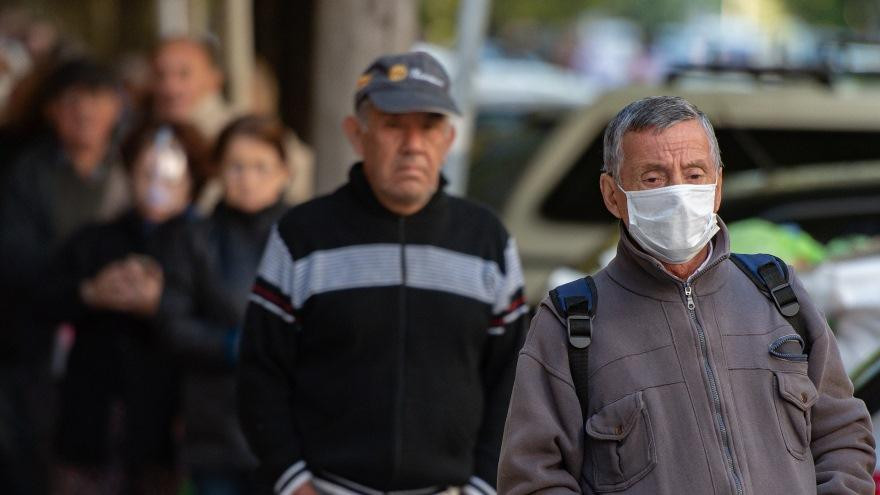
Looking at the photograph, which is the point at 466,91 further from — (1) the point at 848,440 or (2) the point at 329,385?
(1) the point at 848,440

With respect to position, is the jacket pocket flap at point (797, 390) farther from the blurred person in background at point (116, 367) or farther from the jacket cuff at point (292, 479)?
the blurred person in background at point (116, 367)

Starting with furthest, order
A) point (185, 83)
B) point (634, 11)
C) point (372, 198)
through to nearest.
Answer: point (634, 11) < point (185, 83) < point (372, 198)

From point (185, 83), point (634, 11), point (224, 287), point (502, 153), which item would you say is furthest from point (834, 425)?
point (634, 11)

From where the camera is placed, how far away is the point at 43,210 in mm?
6699

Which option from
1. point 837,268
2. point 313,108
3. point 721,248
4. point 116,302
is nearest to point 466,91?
point 313,108

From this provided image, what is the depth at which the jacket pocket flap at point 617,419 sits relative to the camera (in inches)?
117

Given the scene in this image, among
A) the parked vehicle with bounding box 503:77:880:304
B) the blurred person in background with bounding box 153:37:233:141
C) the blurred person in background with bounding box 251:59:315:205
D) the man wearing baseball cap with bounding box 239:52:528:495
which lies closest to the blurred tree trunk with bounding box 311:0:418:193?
the blurred person in background with bounding box 251:59:315:205

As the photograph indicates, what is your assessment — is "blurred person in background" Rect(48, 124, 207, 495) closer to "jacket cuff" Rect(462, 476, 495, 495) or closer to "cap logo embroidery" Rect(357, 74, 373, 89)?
"cap logo embroidery" Rect(357, 74, 373, 89)

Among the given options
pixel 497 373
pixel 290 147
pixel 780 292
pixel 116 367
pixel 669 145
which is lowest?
pixel 116 367

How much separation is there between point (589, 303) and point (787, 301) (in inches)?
15.1

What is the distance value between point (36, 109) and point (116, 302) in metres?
1.85

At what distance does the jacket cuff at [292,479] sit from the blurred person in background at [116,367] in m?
1.75

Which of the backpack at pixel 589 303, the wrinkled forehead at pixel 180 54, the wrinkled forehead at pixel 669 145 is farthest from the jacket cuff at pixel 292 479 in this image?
the wrinkled forehead at pixel 180 54

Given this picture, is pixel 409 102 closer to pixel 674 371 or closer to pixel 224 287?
pixel 674 371
